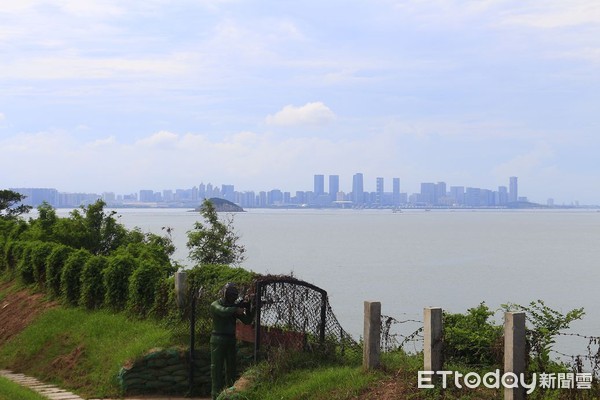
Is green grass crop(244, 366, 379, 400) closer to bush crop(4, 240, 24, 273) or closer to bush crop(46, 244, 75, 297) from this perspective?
bush crop(46, 244, 75, 297)

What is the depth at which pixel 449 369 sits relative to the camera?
37.2 ft

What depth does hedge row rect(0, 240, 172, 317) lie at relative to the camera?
1805 cm

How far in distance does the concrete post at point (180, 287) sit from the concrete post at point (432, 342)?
685cm

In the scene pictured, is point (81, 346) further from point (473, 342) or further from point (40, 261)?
point (473, 342)

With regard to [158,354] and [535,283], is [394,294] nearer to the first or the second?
[535,283]

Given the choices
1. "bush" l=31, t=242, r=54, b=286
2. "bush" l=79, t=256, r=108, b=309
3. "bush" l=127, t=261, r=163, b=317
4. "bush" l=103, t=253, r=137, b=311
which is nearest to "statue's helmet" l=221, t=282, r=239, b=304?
"bush" l=127, t=261, r=163, b=317

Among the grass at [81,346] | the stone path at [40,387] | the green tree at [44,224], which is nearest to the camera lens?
the stone path at [40,387]

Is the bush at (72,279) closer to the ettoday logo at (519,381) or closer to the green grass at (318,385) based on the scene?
the green grass at (318,385)

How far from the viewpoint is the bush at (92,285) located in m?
19.7

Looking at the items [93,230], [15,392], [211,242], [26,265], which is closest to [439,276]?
[211,242]

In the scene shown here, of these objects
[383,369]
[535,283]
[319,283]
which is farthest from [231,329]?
[535,283]

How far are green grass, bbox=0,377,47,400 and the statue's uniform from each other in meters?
3.49

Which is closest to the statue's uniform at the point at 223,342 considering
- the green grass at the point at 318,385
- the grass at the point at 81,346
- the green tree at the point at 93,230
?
the green grass at the point at 318,385

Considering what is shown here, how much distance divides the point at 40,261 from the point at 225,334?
37.5ft
